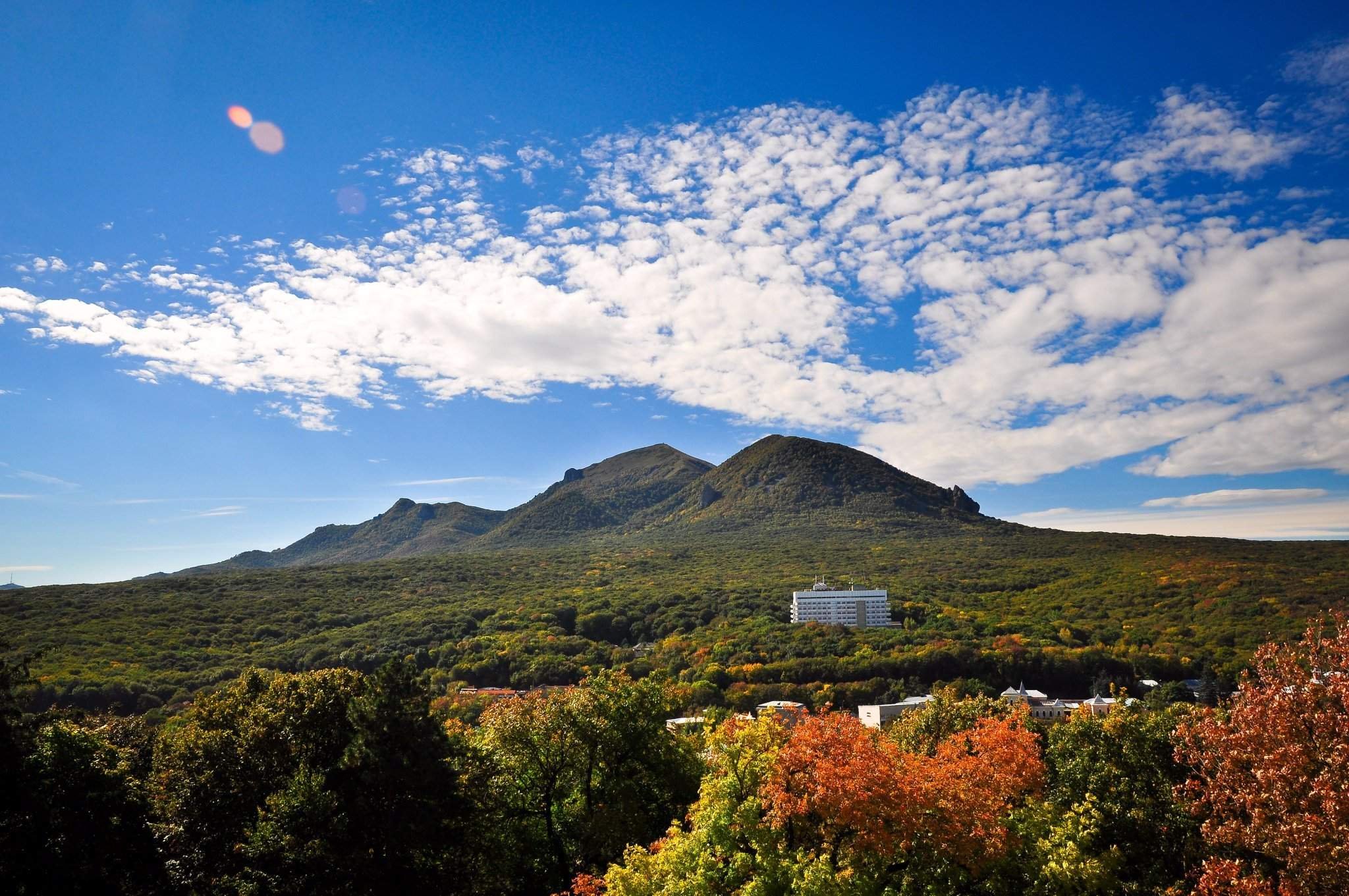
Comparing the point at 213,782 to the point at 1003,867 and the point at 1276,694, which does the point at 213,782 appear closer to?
the point at 1003,867

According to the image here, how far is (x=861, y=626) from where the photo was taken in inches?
3538

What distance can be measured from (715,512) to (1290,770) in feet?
520

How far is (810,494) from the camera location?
167125 millimetres

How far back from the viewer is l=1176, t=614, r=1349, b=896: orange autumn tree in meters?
9.91

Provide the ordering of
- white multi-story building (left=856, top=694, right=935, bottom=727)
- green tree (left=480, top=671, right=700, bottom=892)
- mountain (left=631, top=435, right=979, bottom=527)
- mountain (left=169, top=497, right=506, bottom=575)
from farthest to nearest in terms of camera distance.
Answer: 1. mountain (left=169, top=497, right=506, bottom=575)
2. mountain (left=631, top=435, right=979, bottom=527)
3. white multi-story building (left=856, top=694, right=935, bottom=727)
4. green tree (left=480, top=671, right=700, bottom=892)

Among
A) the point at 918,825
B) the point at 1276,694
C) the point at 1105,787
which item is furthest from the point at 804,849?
the point at 1105,787

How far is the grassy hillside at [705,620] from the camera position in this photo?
62.9 m

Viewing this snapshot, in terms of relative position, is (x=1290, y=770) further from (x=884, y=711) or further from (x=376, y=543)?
(x=376, y=543)

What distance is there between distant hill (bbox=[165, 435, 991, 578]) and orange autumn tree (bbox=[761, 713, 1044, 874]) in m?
134

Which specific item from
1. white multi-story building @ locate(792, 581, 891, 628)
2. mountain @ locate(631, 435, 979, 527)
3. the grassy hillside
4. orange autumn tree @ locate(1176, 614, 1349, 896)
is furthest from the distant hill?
orange autumn tree @ locate(1176, 614, 1349, 896)

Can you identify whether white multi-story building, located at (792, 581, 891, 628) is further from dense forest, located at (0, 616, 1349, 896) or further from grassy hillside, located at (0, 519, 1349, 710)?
dense forest, located at (0, 616, 1349, 896)

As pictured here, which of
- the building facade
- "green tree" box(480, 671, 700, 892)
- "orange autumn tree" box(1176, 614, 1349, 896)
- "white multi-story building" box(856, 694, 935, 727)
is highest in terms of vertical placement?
"orange autumn tree" box(1176, 614, 1349, 896)

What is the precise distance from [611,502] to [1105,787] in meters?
177

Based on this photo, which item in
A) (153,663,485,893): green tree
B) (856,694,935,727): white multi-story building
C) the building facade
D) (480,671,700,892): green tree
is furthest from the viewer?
(856,694,935,727): white multi-story building
